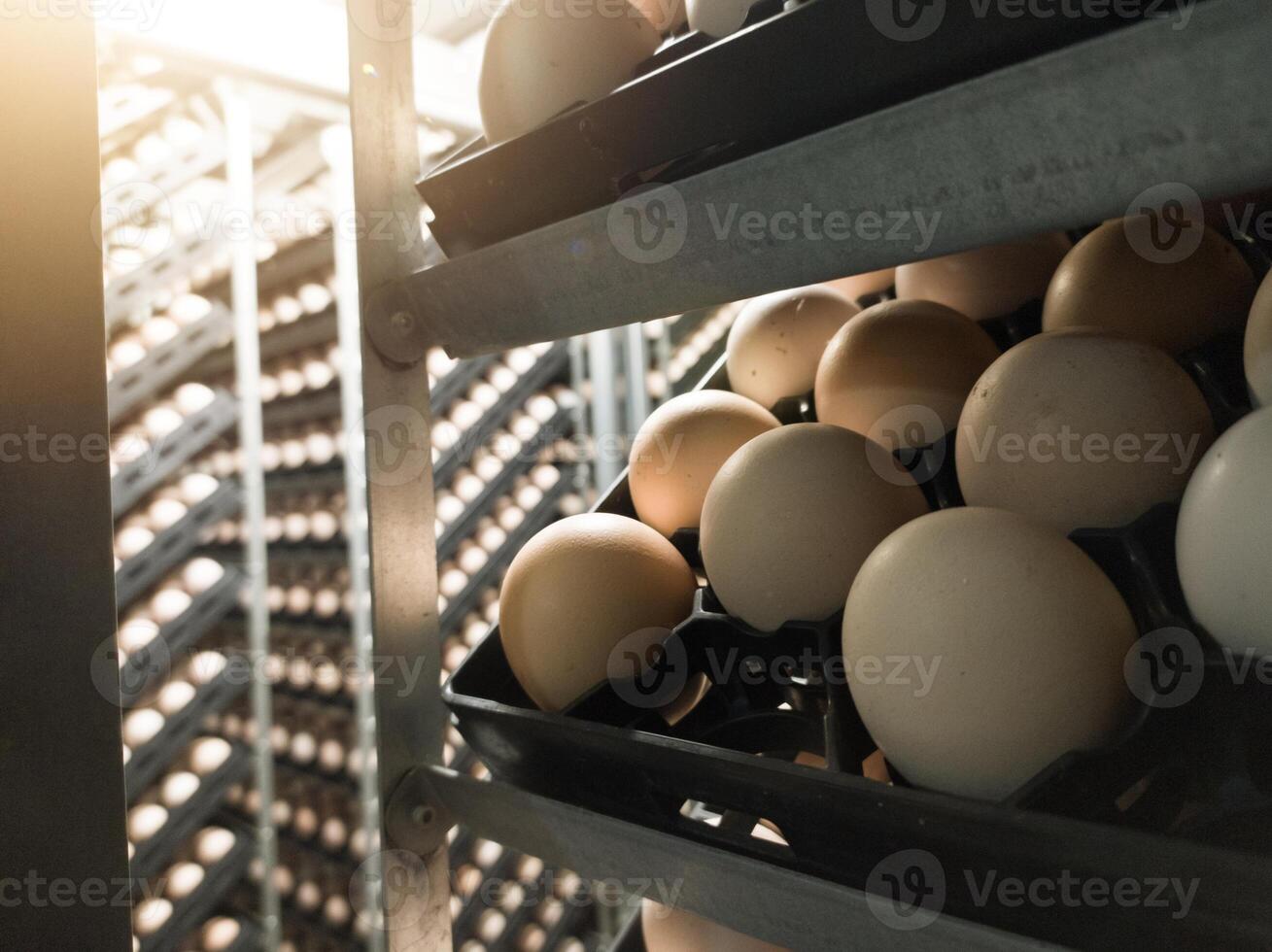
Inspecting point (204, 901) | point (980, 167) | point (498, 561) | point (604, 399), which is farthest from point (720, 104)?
point (204, 901)

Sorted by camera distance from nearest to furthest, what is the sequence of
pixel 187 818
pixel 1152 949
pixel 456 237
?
1. pixel 1152 949
2. pixel 456 237
3. pixel 187 818

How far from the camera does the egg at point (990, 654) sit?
514 mm

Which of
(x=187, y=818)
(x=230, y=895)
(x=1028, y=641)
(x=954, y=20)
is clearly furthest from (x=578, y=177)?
(x=230, y=895)

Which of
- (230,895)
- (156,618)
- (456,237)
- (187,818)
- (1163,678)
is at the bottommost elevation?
(230,895)

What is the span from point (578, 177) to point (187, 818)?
2482 mm

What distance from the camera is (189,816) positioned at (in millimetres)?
2502

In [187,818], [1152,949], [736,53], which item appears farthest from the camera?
[187,818]

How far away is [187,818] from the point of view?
98.3 inches

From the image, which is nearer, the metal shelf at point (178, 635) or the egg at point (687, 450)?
the egg at point (687, 450)

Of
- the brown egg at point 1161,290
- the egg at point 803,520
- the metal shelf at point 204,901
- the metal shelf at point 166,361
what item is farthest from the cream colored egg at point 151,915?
the brown egg at point 1161,290

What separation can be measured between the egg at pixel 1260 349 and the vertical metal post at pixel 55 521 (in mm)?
858

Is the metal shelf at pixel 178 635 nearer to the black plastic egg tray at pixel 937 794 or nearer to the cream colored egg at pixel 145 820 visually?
the cream colored egg at pixel 145 820

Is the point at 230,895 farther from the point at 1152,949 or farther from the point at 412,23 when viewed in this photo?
the point at 1152,949

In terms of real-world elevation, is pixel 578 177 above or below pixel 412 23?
below
